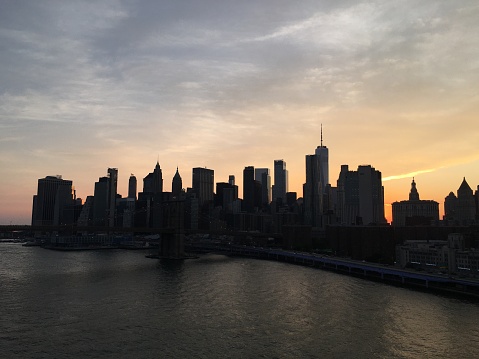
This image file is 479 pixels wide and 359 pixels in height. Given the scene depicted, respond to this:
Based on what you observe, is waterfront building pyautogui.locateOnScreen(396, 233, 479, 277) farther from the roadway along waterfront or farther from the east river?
the east river

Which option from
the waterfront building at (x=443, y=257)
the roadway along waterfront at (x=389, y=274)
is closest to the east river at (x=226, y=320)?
the roadway along waterfront at (x=389, y=274)

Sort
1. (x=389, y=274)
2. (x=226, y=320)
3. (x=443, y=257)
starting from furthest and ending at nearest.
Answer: (x=443, y=257) → (x=389, y=274) → (x=226, y=320)

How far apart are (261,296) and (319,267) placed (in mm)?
49277

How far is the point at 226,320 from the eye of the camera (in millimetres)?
42375

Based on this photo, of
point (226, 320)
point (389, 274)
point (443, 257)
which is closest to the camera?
point (226, 320)

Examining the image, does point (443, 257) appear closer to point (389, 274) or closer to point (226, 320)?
point (389, 274)

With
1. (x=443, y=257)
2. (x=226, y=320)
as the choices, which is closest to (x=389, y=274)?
(x=443, y=257)

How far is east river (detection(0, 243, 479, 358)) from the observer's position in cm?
3306

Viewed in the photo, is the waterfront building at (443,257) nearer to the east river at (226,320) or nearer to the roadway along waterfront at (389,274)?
the roadway along waterfront at (389,274)

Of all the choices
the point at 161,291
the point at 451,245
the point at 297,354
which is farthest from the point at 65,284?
the point at 451,245

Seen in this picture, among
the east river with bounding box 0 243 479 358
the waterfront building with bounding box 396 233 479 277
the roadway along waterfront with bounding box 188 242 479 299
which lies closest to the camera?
the east river with bounding box 0 243 479 358

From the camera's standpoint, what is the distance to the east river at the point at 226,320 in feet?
108

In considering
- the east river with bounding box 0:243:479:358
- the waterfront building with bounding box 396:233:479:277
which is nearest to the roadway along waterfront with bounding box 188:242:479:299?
the waterfront building with bounding box 396:233:479:277

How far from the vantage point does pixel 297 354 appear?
32.0m
